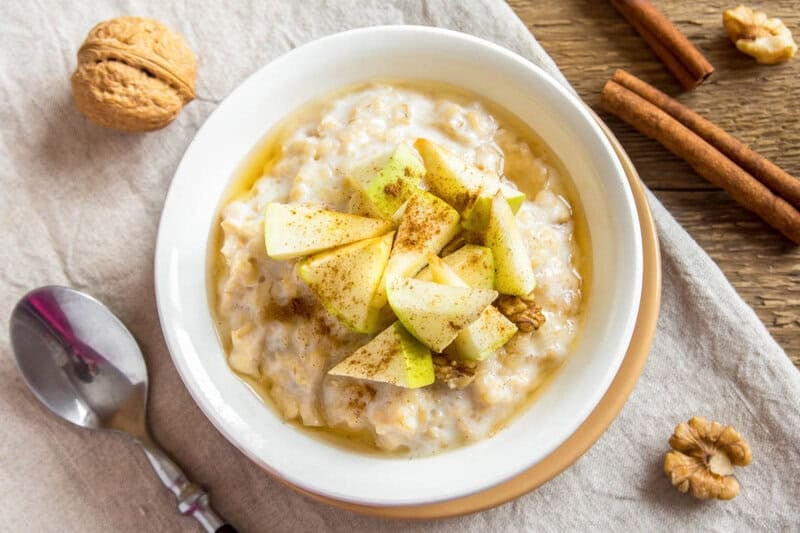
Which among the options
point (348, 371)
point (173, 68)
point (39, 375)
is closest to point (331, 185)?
point (348, 371)

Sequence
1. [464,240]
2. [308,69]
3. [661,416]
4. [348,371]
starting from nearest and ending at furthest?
[348,371] → [464,240] → [308,69] → [661,416]

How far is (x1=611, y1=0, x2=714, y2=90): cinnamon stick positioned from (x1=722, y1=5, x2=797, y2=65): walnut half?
0.13m

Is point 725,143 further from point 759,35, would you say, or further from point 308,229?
point 308,229

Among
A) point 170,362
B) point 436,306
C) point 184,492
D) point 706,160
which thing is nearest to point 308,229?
point 436,306

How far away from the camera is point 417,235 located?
1.87m

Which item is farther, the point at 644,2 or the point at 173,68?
the point at 644,2

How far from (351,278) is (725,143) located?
1.38 m

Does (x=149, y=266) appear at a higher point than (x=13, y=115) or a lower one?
lower

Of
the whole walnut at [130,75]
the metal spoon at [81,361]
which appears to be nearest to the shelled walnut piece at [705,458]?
the metal spoon at [81,361]

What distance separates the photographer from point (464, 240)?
1.98 metres

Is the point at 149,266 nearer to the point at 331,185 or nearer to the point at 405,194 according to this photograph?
the point at 331,185

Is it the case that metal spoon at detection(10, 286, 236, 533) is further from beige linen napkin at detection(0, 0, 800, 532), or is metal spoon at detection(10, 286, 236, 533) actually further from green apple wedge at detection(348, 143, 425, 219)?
green apple wedge at detection(348, 143, 425, 219)

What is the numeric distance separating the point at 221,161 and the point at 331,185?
354 mm

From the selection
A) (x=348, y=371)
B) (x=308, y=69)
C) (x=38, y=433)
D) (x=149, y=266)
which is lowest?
(x=38, y=433)
